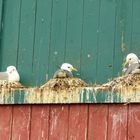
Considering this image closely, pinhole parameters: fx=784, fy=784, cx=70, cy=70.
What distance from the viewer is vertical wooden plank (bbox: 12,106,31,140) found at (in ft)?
16.7

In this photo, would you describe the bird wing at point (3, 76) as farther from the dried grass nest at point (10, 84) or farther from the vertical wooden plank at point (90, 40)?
the vertical wooden plank at point (90, 40)

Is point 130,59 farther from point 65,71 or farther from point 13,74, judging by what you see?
point 13,74

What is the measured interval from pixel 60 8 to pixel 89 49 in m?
0.39

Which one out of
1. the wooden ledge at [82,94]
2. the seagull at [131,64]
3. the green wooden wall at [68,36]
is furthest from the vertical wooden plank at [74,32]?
the wooden ledge at [82,94]

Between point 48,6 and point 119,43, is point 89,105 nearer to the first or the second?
point 119,43

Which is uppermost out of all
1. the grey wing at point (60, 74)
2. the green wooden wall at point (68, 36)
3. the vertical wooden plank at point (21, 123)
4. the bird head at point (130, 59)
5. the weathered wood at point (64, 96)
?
the green wooden wall at point (68, 36)

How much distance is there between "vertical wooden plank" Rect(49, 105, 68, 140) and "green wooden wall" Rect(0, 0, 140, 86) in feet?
1.55

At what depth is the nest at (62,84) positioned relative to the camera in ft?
16.8

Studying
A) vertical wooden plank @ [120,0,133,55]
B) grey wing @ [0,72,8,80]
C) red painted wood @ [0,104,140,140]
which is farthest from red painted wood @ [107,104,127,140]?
grey wing @ [0,72,8,80]

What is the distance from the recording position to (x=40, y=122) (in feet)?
16.7

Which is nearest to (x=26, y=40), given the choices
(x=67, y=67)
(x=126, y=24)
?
(x=67, y=67)

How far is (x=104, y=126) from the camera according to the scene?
4.92 m

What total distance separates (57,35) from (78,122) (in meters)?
0.87

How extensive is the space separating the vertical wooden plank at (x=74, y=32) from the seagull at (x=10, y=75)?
14.9 inches
